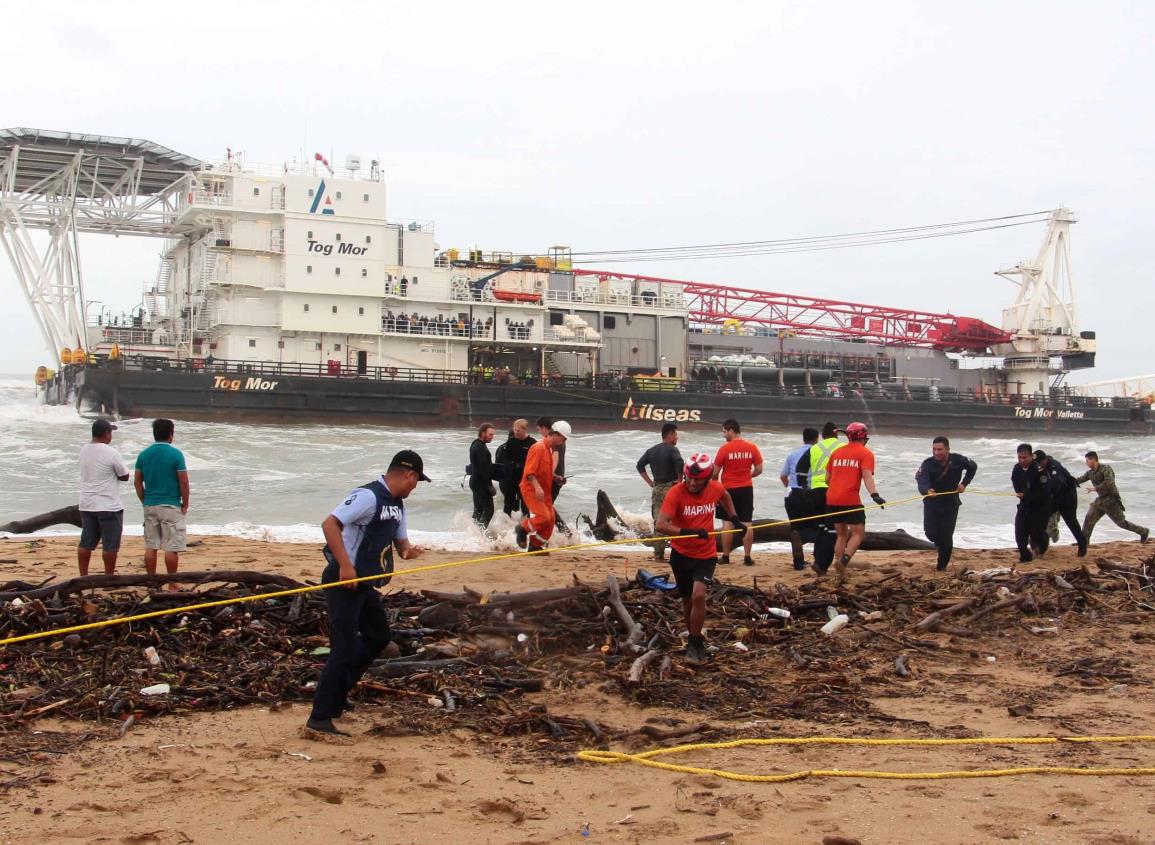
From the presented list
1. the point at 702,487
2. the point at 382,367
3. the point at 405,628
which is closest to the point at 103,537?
the point at 405,628

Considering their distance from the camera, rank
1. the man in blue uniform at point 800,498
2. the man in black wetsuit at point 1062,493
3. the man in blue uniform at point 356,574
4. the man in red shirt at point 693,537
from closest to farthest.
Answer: the man in blue uniform at point 356,574 → the man in red shirt at point 693,537 → the man in blue uniform at point 800,498 → the man in black wetsuit at point 1062,493

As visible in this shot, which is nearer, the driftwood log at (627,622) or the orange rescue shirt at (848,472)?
the driftwood log at (627,622)

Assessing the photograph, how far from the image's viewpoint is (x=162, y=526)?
7.03m

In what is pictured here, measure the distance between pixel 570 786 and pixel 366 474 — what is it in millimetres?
16639

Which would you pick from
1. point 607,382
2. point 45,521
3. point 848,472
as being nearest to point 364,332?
point 607,382

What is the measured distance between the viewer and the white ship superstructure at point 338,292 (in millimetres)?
30938

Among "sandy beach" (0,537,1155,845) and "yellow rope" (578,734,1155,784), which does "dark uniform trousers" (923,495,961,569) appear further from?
"yellow rope" (578,734,1155,784)

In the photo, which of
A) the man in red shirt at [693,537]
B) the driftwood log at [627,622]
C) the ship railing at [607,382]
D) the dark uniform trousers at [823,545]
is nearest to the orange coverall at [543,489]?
the dark uniform trousers at [823,545]

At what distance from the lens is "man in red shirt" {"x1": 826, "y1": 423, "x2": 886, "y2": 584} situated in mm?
8102

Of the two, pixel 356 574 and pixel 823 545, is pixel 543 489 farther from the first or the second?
pixel 356 574

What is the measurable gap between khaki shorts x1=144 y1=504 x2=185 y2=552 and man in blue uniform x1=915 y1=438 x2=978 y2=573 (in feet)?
19.1

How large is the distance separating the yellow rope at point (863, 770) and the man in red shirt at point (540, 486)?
4.75 metres

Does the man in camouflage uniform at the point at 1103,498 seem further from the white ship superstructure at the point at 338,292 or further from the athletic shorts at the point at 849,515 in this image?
the white ship superstructure at the point at 338,292

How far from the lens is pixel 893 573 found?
8.47 m
